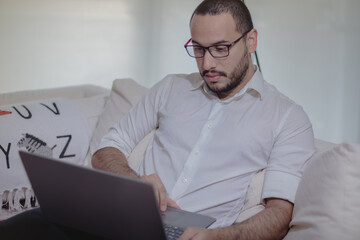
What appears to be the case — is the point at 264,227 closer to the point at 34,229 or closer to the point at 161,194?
the point at 161,194

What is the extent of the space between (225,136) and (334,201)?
0.45 meters

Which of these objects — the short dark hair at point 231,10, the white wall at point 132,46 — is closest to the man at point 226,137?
the short dark hair at point 231,10

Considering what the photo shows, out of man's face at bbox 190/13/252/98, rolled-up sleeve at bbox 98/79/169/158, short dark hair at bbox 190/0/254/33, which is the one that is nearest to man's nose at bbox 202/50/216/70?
man's face at bbox 190/13/252/98

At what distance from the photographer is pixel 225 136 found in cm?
170

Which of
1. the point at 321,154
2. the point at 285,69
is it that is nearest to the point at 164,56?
the point at 285,69

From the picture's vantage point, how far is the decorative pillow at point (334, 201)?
4.43 feet

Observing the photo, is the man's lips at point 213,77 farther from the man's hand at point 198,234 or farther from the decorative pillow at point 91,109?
the decorative pillow at point 91,109

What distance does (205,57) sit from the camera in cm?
170

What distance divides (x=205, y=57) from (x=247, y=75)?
17 cm

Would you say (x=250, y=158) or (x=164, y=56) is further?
(x=164, y=56)

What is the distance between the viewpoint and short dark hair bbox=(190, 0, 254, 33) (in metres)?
1.69

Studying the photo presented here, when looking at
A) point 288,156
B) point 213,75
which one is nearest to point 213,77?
point 213,75

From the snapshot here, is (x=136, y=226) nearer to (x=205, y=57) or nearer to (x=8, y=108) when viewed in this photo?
(x=205, y=57)

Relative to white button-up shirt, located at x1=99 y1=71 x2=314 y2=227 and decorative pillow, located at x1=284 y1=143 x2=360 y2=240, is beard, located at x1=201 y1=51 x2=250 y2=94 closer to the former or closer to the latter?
white button-up shirt, located at x1=99 y1=71 x2=314 y2=227
